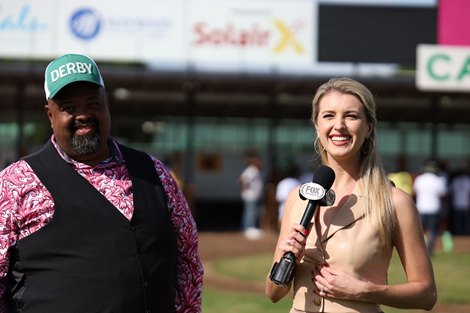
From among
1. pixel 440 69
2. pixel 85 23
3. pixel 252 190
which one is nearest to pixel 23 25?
pixel 85 23

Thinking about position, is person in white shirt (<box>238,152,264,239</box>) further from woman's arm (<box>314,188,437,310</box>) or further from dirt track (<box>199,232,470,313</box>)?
woman's arm (<box>314,188,437,310</box>)

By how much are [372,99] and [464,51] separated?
33.5ft

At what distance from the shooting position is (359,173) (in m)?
3.93

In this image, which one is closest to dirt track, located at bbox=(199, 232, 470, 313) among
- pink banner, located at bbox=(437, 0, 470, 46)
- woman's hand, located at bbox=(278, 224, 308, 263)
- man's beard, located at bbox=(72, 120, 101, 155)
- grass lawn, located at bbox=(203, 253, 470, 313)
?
grass lawn, located at bbox=(203, 253, 470, 313)

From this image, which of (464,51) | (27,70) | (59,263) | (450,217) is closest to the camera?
(59,263)

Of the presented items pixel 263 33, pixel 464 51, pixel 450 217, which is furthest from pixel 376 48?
pixel 464 51

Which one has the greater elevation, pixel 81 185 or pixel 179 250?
pixel 81 185

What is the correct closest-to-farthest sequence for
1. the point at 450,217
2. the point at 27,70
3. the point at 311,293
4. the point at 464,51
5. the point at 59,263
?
1. the point at 59,263
2. the point at 311,293
3. the point at 464,51
4. the point at 27,70
5. the point at 450,217

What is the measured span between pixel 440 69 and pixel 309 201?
9881 mm

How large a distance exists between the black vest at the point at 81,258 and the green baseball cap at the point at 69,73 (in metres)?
0.28

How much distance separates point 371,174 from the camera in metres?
3.87

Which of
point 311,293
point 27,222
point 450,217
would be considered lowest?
point 450,217

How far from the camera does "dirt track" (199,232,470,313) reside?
12553 mm

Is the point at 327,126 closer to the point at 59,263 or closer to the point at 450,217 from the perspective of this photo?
the point at 59,263
